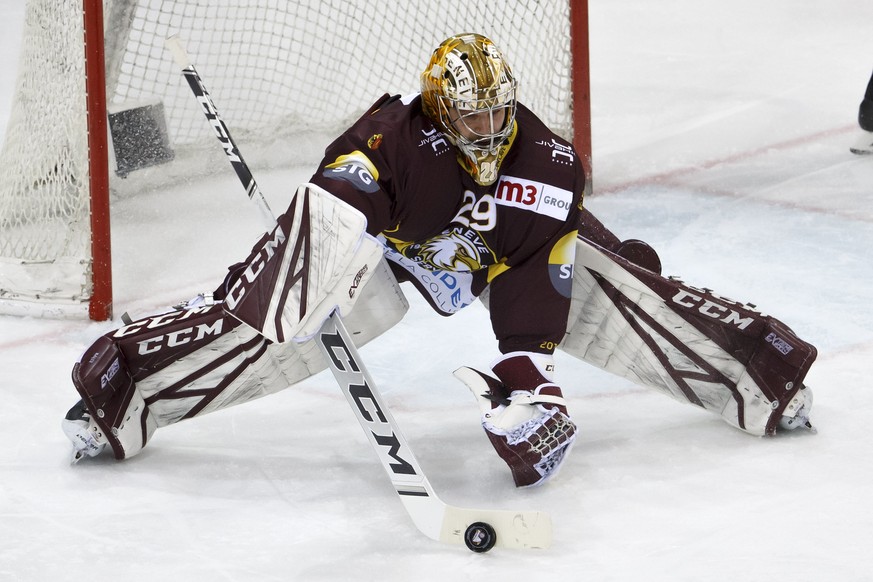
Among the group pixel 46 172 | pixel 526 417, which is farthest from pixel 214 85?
pixel 526 417

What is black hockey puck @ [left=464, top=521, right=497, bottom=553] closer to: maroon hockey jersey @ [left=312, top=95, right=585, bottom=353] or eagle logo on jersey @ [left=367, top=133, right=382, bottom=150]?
maroon hockey jersey @ [left=312, top=95, right=585, bottom=353]

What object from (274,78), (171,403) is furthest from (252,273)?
(274,78)

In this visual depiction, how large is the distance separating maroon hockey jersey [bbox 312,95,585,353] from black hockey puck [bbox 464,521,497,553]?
43 cm

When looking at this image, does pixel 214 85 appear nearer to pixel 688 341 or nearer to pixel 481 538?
pixel 688 341

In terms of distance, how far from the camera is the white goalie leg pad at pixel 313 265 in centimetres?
217

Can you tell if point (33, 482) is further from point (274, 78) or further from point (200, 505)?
point (274, 78)

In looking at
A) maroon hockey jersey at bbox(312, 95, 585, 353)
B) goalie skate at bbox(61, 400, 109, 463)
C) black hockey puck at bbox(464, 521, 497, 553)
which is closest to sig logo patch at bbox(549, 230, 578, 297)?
maroon hockey jersey at bbox(312, 95, 585, 353)

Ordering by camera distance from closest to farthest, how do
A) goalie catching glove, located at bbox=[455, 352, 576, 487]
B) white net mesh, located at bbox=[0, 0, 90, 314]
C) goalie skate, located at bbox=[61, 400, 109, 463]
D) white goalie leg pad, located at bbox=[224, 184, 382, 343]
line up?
white goalie leg pad, located at bbox=[224, 184, 382, 343]
goalie catching glove, located at bbox=[455, 352, 576, 487]
goalie skate, located at bbox=[61, 400, 109, 463]
white net mesh, located at bbox=[0, 0, 90, 314]

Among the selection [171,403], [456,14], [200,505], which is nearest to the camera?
[200,505]

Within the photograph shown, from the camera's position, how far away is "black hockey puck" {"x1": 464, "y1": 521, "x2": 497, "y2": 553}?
7.30ft

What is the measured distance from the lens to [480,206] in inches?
95.3

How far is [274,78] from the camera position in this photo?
438 centimetres

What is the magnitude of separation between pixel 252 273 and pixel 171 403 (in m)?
0.49

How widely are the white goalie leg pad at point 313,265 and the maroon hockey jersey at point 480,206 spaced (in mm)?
64
